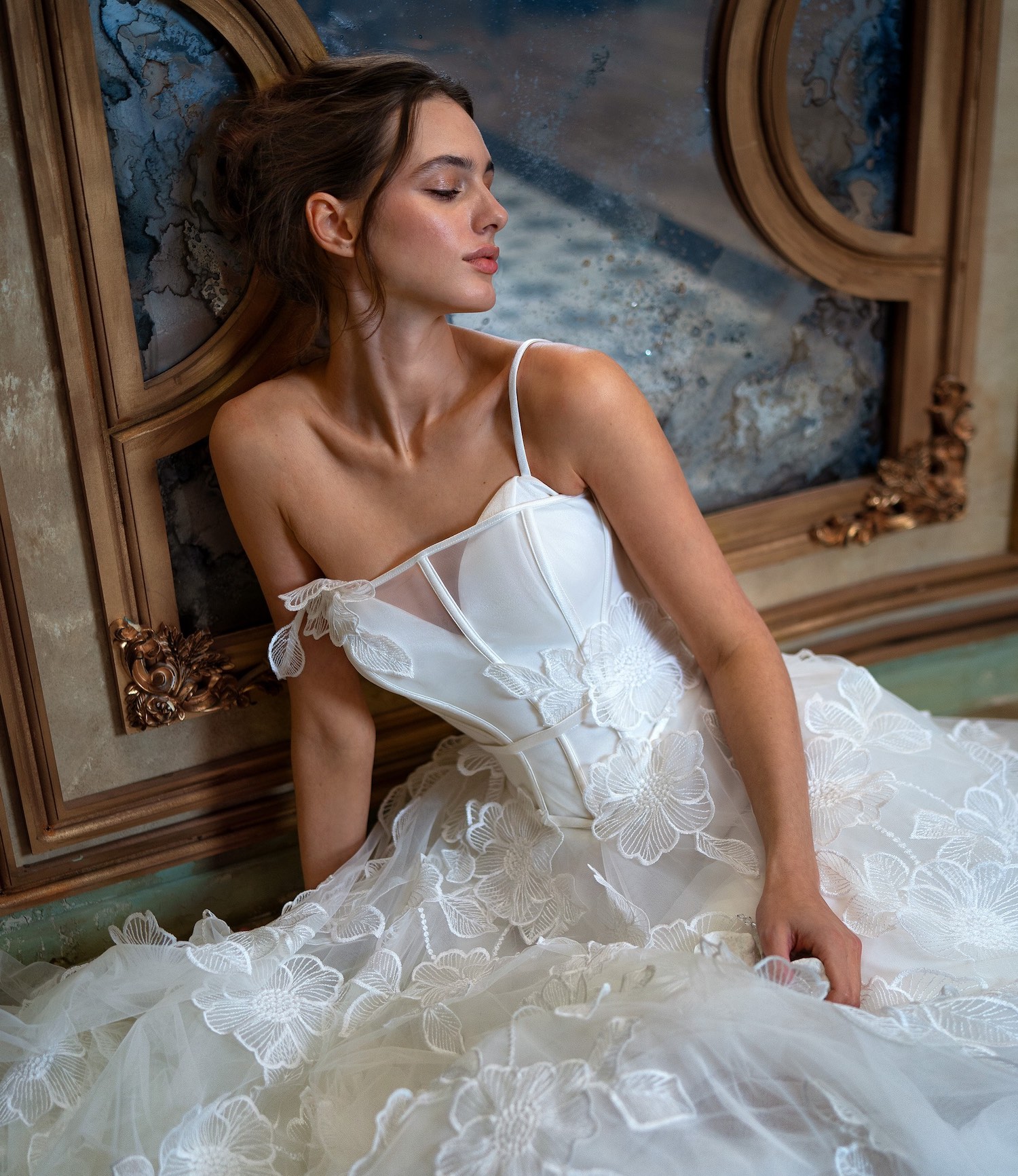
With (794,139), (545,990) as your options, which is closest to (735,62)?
(794,139)

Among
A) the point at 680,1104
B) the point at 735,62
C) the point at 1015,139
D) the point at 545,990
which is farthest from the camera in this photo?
the point at 1015,139

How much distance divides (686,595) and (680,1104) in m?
0.75

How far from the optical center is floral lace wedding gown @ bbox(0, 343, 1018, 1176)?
41.4 inches

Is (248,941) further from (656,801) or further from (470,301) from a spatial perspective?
(470,301)

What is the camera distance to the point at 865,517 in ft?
7.84

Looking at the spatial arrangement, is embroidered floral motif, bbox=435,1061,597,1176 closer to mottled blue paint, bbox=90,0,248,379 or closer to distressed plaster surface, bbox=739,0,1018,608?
mottled blue paint, bbox=90,0,248,379

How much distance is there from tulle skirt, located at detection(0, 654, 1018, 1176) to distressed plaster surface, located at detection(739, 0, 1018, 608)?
1.64ft

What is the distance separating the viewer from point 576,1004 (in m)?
1.17

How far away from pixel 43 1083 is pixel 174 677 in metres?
0.67

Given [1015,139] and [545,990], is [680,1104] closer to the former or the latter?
[545,990]

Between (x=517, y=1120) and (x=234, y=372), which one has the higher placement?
(x=234, y=372)

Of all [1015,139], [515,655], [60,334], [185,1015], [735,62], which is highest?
[735,62]

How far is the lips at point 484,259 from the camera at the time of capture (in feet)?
5.02

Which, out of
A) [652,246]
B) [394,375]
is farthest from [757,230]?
[394,375]
